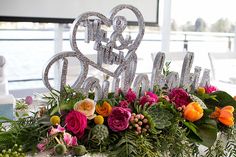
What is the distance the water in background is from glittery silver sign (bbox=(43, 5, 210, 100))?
345 cm

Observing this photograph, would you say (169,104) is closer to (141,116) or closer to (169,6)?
(141,116)

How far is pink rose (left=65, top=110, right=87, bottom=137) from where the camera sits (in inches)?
36.4

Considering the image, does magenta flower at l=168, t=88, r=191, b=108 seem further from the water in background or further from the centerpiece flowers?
the water in background

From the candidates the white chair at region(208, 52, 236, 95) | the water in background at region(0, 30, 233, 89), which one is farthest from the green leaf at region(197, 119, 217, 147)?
the water in background at region(0, 30, 233, 89)

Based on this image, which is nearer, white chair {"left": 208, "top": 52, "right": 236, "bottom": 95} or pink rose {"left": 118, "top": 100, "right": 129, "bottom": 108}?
pink rose {"left": 118, "top": 100, "right": 129, "bottom": 108}

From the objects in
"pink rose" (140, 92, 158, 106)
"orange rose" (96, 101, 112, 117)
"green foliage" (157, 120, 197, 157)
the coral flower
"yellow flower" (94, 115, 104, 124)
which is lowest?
"green foliage" (157, 120, 197, 157)

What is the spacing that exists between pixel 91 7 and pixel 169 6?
126 cm

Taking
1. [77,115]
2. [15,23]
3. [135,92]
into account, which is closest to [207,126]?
[135,92]

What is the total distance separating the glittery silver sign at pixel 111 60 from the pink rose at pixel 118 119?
127 mm

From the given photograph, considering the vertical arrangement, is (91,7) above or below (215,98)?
above

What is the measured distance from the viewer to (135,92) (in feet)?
3.82

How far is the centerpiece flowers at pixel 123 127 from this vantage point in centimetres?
91

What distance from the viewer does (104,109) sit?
3.30 ft

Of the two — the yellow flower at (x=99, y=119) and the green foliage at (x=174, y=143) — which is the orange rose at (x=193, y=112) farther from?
the yellow flower at (x=99, y=119)
